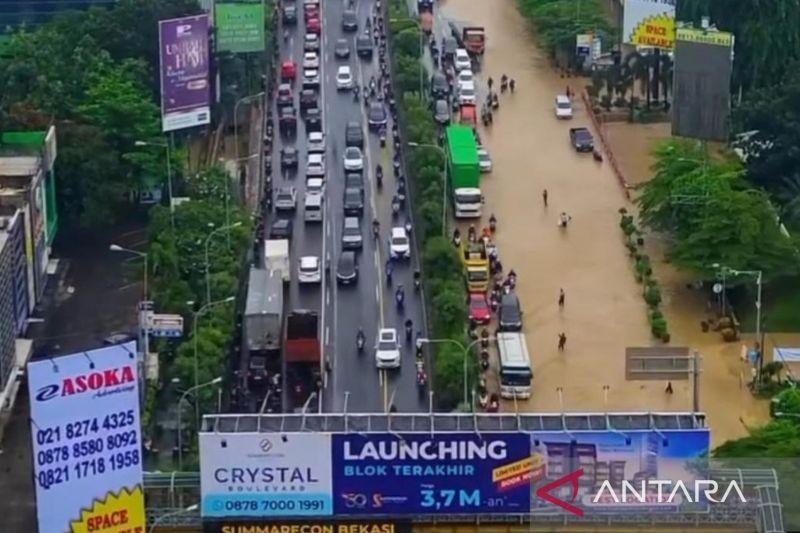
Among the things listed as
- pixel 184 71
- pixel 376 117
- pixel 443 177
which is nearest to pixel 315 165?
pixel 443 177

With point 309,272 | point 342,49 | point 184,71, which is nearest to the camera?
→ point 309,272

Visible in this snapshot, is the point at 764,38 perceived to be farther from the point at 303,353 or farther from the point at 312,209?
the point at 303,353

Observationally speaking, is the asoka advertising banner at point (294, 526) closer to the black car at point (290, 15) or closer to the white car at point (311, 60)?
the white car at point (311, 60)

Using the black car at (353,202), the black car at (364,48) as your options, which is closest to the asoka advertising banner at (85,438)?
the black car at (353,202)

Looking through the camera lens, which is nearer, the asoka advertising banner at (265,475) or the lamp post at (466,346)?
the asoka advertising banner at (265,475)

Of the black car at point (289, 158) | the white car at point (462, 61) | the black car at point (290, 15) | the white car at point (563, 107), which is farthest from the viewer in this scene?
the black car at point (290, 15)

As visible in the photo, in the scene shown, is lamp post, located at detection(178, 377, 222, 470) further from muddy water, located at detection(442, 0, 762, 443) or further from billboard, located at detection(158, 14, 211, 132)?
billboard, located at detection(158, 14, 211, 132)

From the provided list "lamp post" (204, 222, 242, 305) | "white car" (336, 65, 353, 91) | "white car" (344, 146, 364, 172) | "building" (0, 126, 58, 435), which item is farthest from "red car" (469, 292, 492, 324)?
"white car" (336, 65, 353, 91)
